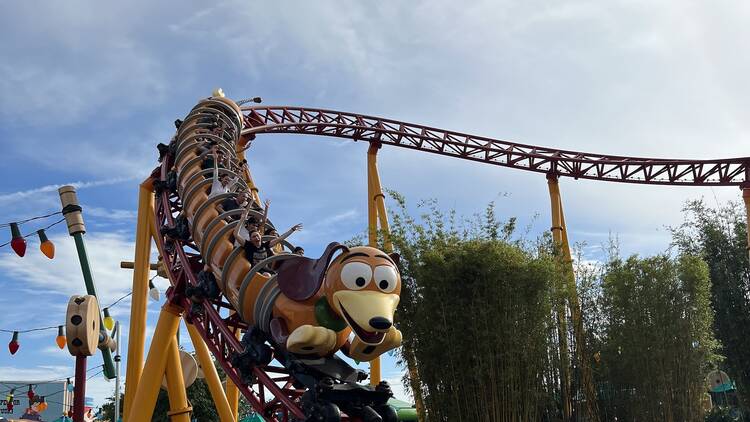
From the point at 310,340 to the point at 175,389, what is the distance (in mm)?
3149

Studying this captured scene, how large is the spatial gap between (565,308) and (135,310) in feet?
18.3

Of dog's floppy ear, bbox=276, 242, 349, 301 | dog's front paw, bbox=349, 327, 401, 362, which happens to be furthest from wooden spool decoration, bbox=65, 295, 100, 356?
dog's front paw, bbox=349, 327, 401, 362

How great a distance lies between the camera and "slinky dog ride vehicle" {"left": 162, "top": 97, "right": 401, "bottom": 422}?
4.91 m

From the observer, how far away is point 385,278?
4965 mm

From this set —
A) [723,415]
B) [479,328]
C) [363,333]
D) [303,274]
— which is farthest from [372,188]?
[723,415]

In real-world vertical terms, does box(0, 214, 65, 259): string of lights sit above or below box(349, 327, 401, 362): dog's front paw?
above

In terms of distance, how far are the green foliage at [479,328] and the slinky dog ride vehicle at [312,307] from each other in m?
2.48

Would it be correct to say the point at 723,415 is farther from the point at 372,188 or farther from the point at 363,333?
the point at 363,333

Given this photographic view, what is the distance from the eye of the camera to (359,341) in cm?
507

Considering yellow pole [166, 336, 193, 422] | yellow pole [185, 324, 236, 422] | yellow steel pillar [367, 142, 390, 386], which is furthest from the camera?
yellow steel pillar [367, 142, 390, 386]

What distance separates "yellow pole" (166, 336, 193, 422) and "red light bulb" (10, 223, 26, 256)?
10.9 ft

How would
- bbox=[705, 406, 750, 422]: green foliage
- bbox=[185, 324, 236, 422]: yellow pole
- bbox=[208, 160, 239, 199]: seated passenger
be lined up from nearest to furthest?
bbox=[208, 160, 239, 199]: seated passenger < bbox=[185, 324, 236, 422]: yellow pole < bbox=[705, 406, 750, 422]: green foliage

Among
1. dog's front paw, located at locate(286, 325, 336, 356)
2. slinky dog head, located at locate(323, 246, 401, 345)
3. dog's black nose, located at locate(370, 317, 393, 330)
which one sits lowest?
dog's front paw, located at locate(286, 325, 336, 356)

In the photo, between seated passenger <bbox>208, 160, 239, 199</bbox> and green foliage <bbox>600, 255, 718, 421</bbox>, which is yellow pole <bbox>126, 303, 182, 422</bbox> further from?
green foliage <bbox>600, 255, 718, 421</bbox>
